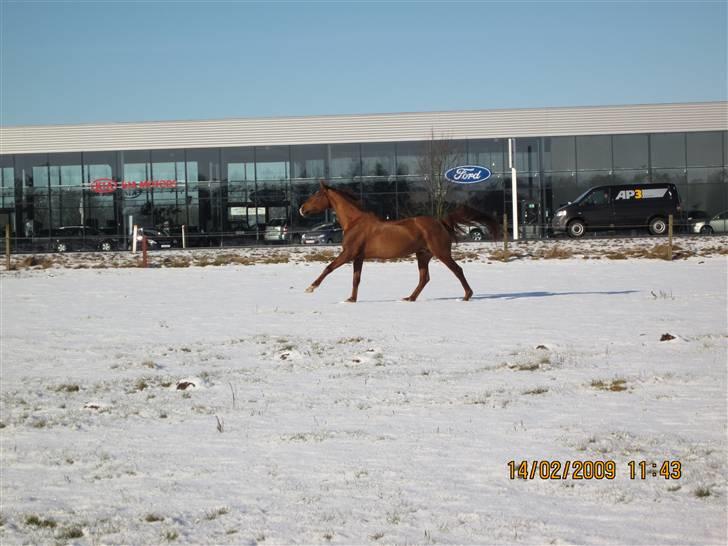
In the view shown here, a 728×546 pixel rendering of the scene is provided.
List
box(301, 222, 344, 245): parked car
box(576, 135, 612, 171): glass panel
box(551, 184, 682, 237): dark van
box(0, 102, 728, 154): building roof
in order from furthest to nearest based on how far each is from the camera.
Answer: box(0, 102, 728, 154): building roof → box(576, 135, 612, 171): glass panel → box(301, 222, 344, 245): parked car → box(551, 184, 682, 237): dark van

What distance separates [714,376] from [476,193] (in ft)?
135

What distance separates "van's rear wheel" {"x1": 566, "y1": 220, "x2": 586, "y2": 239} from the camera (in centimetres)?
4141

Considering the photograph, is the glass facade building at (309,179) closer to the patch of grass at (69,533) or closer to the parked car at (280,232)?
the parked car at (280,232)

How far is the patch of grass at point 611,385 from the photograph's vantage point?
6863 mm

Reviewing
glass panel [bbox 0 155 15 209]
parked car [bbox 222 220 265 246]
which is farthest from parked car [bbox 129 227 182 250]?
glass panel [bbox 0 155 15 209]

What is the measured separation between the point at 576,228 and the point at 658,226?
3.63 metres

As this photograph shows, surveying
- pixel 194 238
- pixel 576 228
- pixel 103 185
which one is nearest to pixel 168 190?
pixel 194 238

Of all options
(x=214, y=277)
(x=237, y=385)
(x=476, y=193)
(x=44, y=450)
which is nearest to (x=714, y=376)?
(x=237, y=385)

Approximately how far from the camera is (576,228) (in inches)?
1631

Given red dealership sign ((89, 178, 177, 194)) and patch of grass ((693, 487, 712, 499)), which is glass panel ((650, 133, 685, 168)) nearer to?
red dealership sign ((89, 178, 177, 194))

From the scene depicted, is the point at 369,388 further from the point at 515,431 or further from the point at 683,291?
the point at 683,291

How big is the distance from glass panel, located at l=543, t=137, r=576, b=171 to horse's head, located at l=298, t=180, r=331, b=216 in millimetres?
34688

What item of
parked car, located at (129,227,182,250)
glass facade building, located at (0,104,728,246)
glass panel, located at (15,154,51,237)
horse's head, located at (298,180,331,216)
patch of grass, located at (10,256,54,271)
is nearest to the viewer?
horse's head, located at (298,180,331,216)

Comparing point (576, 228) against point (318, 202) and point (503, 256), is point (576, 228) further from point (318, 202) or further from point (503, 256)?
point (318, 202)
